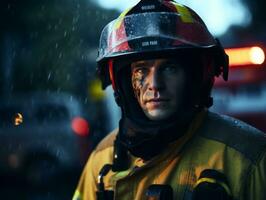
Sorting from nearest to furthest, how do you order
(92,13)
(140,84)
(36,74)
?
(140,84), (36,74), (92,13)

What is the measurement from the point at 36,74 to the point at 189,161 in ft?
55.8

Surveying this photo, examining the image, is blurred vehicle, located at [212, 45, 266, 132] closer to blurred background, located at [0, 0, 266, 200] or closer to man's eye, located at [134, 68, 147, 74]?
blurred background, located at [0, 0, 266, 200]

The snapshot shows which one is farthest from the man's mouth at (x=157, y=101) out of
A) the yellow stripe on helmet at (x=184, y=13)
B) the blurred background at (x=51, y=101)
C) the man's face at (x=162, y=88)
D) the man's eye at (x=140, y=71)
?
the blurred background at (x=51, y=101)

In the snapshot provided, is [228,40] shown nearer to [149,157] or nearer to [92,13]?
[149,157]

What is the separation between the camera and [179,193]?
2.96 metres

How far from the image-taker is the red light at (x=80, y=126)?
12633 millimetres

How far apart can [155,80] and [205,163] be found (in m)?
0.41

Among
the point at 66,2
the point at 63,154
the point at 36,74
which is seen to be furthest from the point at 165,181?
the point at 36,74

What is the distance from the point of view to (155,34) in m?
3.08

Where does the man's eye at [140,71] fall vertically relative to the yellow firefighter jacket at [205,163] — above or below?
above

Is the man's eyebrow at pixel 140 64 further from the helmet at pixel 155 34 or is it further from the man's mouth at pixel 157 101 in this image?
the man's mouth at pixel 157 101

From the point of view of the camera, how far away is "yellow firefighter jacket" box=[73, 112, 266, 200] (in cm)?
289

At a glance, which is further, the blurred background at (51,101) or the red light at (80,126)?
the red light at (80,126)

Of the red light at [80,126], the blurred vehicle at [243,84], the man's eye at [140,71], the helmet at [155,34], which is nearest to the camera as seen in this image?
the helmet at [155,34]
